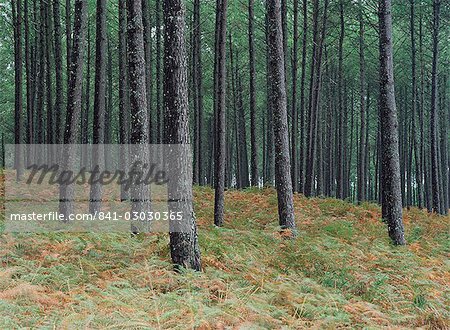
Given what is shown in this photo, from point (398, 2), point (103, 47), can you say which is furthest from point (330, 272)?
point (398, 2)

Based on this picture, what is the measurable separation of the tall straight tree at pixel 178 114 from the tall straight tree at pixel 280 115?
394 centimetres

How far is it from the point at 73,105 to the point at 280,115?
16.8 feet

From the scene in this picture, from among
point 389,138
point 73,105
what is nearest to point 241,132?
point 389,138

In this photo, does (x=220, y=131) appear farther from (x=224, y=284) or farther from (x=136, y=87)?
(x=224, y=284)

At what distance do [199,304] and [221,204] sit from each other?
835 cm

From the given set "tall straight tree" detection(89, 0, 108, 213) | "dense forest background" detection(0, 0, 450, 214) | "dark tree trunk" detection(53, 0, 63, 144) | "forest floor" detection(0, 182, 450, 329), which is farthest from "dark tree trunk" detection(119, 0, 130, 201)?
"forest floor" detection(0, 182, 450, 329)

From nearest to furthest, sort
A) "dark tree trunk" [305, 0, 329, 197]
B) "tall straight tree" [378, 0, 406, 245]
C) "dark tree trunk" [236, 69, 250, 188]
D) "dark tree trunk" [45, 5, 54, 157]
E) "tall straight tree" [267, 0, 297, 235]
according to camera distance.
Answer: "tall straight tree" [267, 0, 297, 235]
"tall straight tree" [378, 0, 406, 245]
"dark tree trunk" [45, 5, 54, 157]
"dark tree trunk" [305, 0, 329, 197]
"dark tree trunk" [236, 69, 250, 188]

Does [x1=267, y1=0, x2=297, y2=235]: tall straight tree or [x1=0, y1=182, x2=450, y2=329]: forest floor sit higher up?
[x1=267, y1=0, x2=297, y2=235]: tall straight tree

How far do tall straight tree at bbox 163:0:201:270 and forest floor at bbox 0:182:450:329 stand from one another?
377mm

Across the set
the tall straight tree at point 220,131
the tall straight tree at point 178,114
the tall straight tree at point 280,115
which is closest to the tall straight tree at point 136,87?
the tall straight tree at point 178,114

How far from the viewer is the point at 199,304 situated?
6.01 m

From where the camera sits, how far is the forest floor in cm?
577

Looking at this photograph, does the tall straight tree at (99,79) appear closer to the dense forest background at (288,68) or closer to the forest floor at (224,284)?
the forest floor at (224,284)

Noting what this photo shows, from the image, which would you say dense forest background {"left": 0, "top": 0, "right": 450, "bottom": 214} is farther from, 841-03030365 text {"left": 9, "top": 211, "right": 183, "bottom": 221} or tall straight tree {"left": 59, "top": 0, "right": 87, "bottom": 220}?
841-03030365 text {"left": 9, "top": 211, "right": 183, "bottom": 221}
